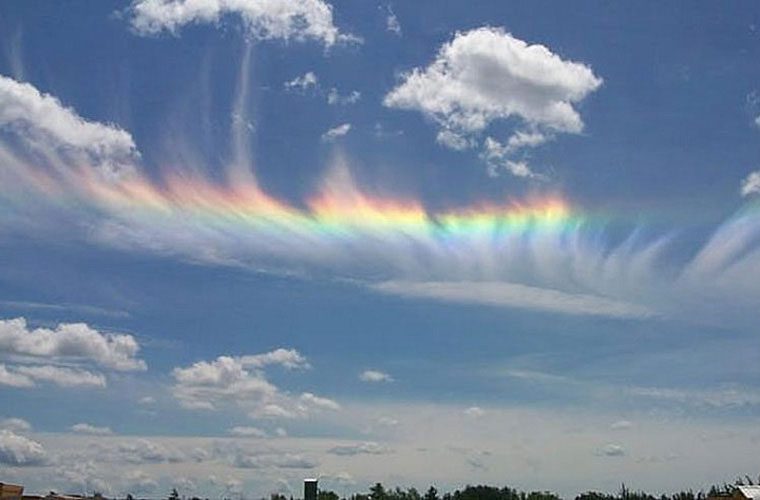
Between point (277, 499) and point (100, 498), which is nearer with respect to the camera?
point (100, 498)

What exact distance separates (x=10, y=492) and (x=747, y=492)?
68593 millimetres

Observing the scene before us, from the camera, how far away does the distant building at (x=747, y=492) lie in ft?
323

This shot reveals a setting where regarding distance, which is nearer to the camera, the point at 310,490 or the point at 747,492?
the point at 310,490

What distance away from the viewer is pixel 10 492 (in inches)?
3270

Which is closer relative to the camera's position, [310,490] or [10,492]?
[310,490]

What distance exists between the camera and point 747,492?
9950cm

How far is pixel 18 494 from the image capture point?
84000 mm

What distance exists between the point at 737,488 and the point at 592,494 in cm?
8616

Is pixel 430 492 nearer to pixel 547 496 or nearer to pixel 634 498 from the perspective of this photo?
pixel 547 496

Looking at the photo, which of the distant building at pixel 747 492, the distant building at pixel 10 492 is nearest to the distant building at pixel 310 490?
the distant building at pixel 10 492

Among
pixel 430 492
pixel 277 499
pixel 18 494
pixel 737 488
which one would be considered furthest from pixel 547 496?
pixel 18 494

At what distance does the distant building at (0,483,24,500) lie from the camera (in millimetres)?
81438

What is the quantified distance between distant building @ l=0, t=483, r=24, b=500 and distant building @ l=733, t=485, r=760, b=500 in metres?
67.5

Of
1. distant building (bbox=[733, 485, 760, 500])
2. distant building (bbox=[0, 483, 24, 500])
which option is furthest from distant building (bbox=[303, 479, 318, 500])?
distant building (bbox=[733, 485, 760, 500])
